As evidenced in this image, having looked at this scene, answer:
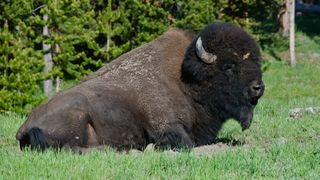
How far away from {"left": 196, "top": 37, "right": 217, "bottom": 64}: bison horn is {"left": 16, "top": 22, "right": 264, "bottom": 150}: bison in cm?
1

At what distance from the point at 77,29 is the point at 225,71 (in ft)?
31.2

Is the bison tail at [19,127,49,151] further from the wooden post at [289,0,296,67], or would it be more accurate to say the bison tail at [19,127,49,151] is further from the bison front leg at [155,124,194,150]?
the wooden post at [289,0,296,67]

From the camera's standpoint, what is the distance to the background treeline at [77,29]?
15141mm

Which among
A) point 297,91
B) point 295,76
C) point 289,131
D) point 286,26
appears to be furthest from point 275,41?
point 289,131

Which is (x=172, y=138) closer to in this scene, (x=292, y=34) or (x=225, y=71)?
(x=225, y=71)

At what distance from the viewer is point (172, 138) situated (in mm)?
8875

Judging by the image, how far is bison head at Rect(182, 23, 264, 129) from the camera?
9.13 meters

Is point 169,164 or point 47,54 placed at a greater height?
point 169,164

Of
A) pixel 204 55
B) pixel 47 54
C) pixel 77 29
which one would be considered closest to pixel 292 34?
pixel 77 29

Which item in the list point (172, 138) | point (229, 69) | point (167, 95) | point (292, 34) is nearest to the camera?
point (172, 138)

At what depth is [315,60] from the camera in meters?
30.5

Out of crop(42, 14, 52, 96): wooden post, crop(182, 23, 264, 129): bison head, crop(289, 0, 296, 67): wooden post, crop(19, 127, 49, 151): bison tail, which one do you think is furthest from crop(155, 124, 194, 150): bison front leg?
crop(289, 0, 296, 67): wooden post

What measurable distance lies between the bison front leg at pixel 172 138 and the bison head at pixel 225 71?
2.14 feet

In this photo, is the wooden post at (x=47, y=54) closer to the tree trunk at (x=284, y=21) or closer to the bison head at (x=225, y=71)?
the bison head at (x=225, y=71)
